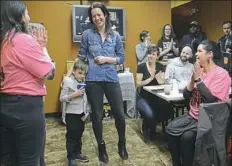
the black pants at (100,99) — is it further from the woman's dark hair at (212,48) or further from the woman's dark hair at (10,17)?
the woman's dark hair at (10,17)

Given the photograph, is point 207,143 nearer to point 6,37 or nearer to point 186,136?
point 186,136

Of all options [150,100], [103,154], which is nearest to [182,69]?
[150,100]

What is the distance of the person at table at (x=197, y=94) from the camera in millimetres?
1930

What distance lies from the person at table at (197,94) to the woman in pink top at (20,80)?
3.76 ft

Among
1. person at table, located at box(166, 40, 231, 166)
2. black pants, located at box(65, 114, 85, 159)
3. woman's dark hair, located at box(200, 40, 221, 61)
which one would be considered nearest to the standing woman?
black pants, located at box(65, 114, 85, 159)

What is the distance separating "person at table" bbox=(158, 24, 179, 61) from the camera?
4.23m

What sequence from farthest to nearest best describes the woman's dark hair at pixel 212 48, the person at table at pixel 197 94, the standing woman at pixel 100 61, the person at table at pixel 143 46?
1. the person at table at pixel 143 46
2. the standing woman at pixel 100 61
3. the woman's dark hair at pixel 212 48
4. the person at table at pixel 197 94

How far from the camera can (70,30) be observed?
4.10 metres

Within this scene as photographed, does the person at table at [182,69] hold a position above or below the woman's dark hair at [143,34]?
below

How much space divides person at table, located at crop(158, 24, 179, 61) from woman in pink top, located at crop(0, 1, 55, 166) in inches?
124

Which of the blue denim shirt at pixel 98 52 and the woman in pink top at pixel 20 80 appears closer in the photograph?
the woman in pink top at pixel 20 80

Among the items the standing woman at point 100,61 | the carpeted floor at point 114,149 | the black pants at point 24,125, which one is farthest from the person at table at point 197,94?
the black pants at point 24,125

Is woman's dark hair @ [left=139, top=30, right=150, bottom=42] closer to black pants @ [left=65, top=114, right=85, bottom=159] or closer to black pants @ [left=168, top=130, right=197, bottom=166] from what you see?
black pants @ [left=65, top=114, right=85, bottom=159]

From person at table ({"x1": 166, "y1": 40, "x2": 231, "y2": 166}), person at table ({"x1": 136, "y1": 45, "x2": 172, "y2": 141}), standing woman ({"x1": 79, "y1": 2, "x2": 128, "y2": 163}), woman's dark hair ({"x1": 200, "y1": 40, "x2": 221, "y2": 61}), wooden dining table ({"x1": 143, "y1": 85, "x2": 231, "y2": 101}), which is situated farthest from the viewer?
person at table ({"x1": 136, "y1": 45, "x2": 172, "y2": 141})
